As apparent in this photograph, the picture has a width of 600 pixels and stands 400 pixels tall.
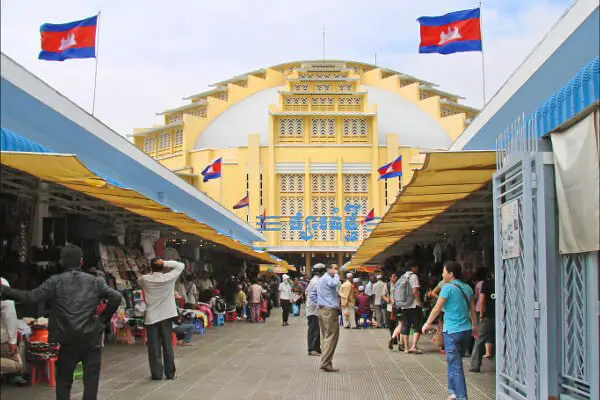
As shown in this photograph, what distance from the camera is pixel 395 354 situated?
1459cm

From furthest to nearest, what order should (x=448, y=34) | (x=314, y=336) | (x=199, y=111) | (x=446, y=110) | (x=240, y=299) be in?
1. (x=199, y=111)
2. (x=446, y=110)
3. (x=240, y=299)
4. (x=448, y=34)
5. (x=314, y=336)

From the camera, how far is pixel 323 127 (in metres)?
51.3

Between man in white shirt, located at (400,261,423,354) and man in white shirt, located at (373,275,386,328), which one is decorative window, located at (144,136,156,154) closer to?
man in white shirt, located at (373,275,386,328)

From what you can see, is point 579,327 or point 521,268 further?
point 521,268

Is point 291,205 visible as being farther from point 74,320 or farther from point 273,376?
point 74,320

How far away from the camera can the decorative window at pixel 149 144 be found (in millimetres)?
59969

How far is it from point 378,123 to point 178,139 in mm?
14337

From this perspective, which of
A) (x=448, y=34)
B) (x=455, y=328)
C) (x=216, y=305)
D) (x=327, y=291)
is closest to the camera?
(x=455, y=328)

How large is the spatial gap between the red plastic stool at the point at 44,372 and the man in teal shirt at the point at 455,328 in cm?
465

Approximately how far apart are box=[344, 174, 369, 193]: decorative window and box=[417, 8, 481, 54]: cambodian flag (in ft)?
114

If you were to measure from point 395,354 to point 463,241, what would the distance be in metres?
3.78

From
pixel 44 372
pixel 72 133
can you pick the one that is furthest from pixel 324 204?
pixel 44 372

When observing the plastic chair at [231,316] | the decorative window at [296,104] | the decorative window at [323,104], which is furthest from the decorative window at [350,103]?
the plastic chair at [231,316]

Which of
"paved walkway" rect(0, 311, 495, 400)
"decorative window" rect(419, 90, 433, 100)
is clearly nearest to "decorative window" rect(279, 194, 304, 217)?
"decorative window" rect(419, 90, 433, 100)
